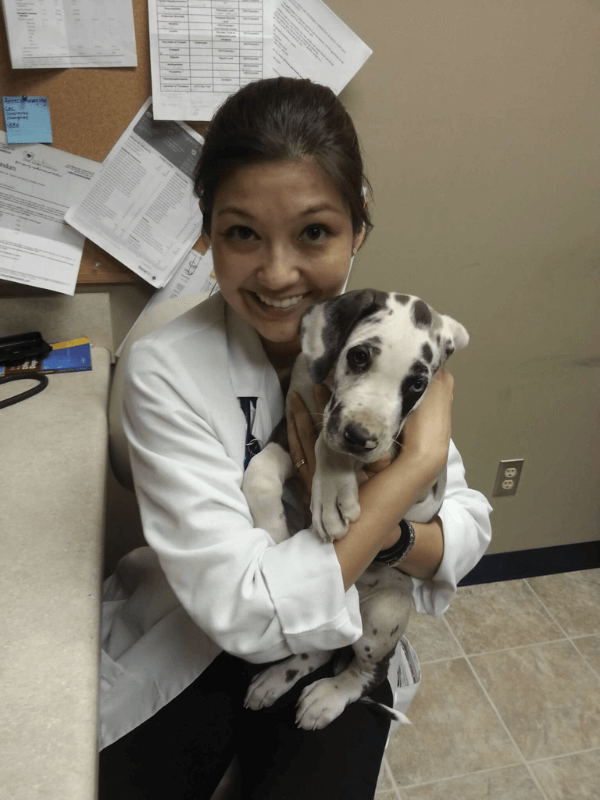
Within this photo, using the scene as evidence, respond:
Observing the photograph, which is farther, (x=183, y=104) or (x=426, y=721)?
(x=426, y=721)

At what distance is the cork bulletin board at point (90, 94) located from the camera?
1254mm

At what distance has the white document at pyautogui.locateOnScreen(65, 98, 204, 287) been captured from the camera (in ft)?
Answer: 4.45

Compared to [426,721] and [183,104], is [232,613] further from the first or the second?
[426,721]

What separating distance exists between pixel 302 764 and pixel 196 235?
1.09 m

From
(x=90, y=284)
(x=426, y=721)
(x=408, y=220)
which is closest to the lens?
(x=90, y=284)

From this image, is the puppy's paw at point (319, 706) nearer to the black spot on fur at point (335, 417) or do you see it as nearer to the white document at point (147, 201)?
the black spot on fur at point (335, 417)

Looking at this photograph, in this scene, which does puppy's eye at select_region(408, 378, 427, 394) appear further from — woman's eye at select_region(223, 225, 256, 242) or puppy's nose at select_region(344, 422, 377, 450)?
woman's eye at select_region(223, 225, 256, 242)

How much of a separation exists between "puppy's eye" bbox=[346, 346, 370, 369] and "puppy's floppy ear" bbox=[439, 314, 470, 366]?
0.15 meters

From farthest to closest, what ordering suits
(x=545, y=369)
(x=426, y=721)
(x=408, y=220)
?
(x=545, y=369) < (x=426, y=721) < (x=408, y=220)

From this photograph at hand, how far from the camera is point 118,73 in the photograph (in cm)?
130

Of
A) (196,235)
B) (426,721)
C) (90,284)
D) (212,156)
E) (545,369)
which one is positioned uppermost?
(212,156)

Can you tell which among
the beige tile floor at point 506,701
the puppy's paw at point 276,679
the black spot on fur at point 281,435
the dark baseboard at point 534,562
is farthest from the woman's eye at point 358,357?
the dark baseboard at point 534,562

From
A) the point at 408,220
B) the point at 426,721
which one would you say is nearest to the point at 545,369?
the point at 408,220

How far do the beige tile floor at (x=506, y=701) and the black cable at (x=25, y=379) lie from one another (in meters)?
1.28
